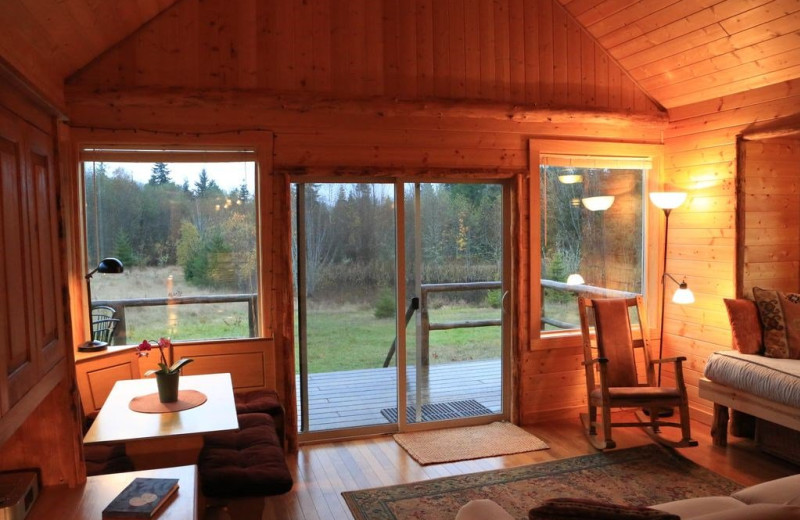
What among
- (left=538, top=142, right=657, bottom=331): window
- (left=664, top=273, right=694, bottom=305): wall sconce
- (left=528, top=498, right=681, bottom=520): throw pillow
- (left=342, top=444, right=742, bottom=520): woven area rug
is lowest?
(left=342, top=444, right=742, bottom=520): woven area rug

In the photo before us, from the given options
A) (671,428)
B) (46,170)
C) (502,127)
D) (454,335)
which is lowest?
(671,428)

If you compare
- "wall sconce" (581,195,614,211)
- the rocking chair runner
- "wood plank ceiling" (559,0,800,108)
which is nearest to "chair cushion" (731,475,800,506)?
the rocking chair runner

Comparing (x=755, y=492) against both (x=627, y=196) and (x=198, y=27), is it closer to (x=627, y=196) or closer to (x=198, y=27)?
(x=627, y=196)

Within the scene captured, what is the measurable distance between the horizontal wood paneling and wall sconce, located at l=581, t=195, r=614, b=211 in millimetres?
721

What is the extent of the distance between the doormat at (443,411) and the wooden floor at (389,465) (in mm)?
201

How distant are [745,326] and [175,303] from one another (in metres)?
3.89

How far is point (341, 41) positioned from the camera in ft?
14.1

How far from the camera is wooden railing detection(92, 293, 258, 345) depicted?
4062 mm

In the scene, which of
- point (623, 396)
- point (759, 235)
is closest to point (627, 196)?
point (759, 235)

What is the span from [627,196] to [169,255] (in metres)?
3.62

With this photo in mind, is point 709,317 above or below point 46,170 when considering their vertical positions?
below

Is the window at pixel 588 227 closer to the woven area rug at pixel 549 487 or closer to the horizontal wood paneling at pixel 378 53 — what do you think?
the horizontal wood paneling at pixel 378 53

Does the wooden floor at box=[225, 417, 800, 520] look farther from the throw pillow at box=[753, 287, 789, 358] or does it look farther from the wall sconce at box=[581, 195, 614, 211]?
the wall sconce at box=[581, 195, 614, 211]

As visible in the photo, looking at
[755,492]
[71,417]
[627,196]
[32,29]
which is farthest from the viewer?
[627,196]
